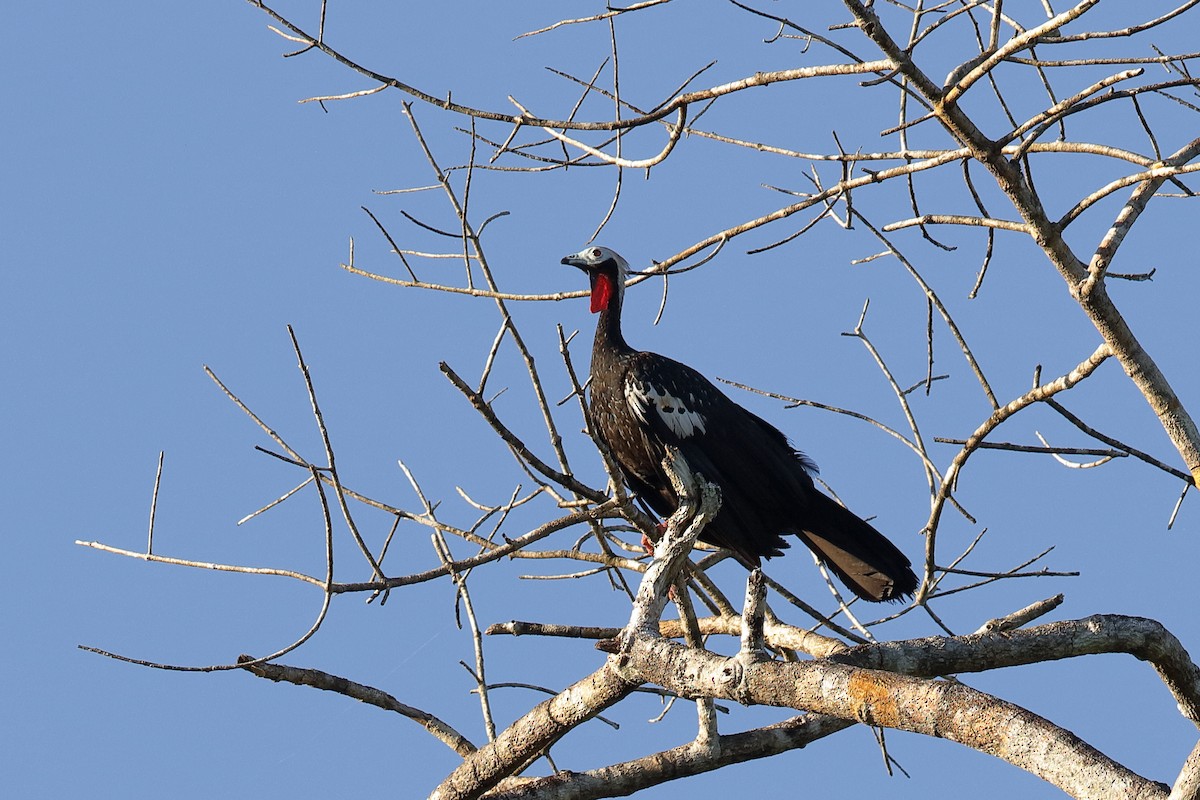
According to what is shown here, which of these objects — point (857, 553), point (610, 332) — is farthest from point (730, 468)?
point (610, 332)

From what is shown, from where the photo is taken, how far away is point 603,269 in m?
6.01

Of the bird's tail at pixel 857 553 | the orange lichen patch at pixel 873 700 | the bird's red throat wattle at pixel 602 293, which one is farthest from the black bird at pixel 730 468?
the orange lichen patch at pixel 873 700

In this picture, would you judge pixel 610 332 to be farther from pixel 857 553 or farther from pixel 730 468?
pixel 857 553

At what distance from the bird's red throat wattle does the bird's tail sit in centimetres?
128

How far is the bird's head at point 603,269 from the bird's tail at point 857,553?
4.25 feet

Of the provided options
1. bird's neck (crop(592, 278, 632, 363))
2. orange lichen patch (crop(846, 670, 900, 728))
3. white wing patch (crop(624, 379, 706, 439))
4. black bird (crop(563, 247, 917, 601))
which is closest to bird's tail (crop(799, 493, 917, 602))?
black bird (crop(563, 247, 917, 601))

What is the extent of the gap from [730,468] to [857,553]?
62 centimetres

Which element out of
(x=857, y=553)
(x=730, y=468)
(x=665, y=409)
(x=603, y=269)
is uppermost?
(x=603, y=269)

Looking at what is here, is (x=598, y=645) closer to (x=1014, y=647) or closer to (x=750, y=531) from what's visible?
(x=1014, y=647)

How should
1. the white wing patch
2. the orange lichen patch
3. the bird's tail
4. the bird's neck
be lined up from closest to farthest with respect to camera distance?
the orange lichen patch < the bird's tail < the white wing patch < the bird's neck

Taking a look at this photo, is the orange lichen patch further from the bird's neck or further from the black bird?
the bird's neck

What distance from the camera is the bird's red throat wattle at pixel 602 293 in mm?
5934

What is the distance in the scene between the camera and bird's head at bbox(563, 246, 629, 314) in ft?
19.5

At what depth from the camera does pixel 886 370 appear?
A: 14.3ft
